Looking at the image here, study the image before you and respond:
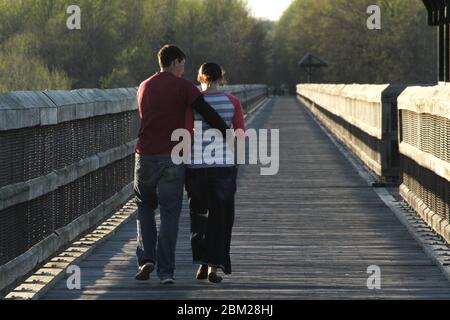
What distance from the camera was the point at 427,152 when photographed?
1438 cm

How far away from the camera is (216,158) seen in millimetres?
10344

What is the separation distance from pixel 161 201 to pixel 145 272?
61 centimetres

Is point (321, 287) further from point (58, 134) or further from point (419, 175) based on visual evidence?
point (419, 175)

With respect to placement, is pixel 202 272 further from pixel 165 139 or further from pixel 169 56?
pixel 169 56

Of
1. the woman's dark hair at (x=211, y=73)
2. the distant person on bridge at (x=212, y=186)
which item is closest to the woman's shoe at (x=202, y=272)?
the distant person on bridge at (x=212, y=186)

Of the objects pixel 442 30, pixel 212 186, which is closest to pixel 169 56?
pixel 212 186

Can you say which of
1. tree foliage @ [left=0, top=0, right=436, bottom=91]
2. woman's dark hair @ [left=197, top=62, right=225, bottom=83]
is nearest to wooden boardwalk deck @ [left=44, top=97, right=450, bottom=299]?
woman's dark hair @ [left=197, top=62, right=225, bottom=83]

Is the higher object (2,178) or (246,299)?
(2,178)

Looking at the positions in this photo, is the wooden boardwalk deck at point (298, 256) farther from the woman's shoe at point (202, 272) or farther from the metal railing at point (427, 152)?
the metal railing at point (427, 152)

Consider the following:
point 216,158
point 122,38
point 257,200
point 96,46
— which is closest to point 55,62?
point 96,46

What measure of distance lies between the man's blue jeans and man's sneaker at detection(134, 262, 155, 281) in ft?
0.17

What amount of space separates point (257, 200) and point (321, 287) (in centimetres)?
784

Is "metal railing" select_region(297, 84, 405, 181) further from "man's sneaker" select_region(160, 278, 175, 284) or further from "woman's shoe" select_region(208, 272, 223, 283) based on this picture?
"man's sneaker" select_region(160, 278, 175, 284)

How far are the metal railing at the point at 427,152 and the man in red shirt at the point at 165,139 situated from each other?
2827 mm
